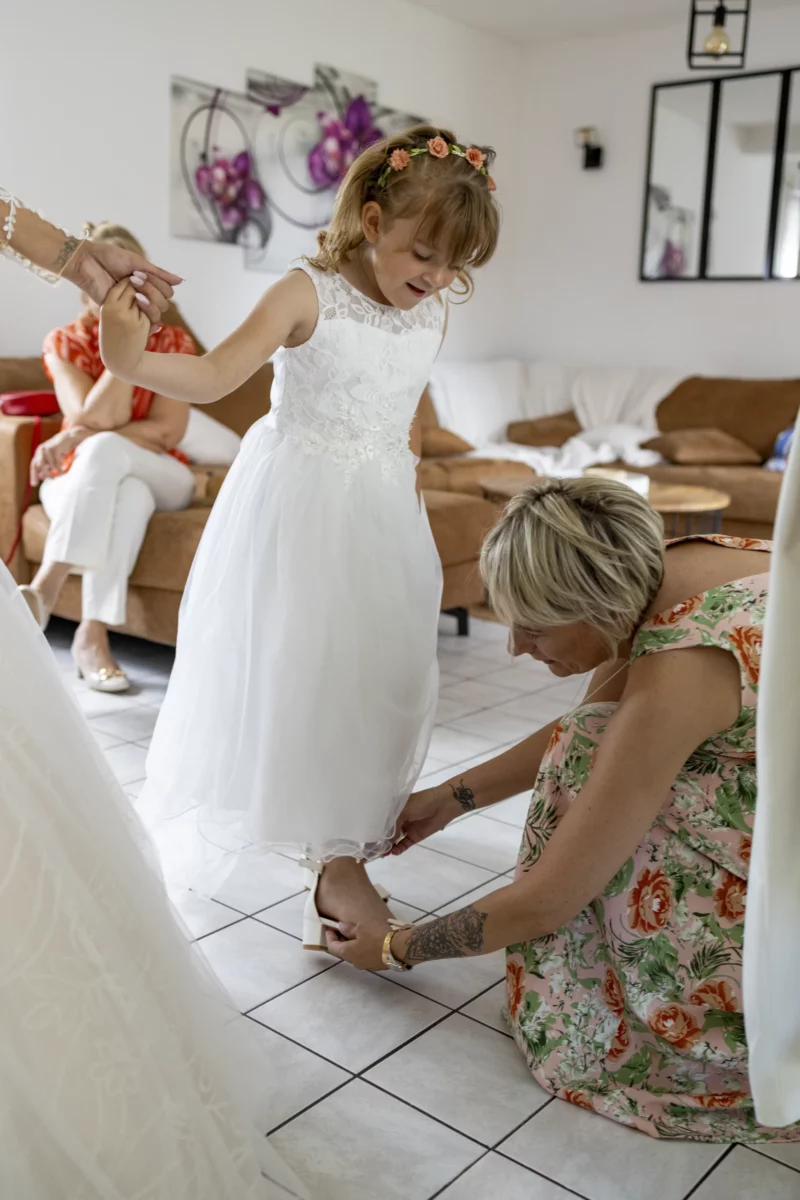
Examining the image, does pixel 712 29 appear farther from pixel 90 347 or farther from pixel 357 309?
pixel 357 309

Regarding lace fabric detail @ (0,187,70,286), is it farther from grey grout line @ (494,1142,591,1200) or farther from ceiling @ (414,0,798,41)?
ceiling @ (414,0,798,41)

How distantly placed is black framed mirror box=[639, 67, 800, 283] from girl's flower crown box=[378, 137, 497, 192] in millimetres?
4400

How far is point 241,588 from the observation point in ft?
6.23

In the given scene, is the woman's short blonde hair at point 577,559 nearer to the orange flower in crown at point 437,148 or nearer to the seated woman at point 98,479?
the orange flower in crown at point 437,148

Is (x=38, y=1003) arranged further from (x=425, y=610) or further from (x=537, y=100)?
(x=537, y=100)

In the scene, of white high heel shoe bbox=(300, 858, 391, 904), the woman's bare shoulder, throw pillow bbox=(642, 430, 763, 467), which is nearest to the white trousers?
white high heel shoe bbox=(300, 858, 391, 904)

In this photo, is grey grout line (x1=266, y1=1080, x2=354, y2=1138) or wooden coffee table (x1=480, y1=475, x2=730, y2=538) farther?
wooden coffee table (x1=480, y1=475, x2=730, y2=538)

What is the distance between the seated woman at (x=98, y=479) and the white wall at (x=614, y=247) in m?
3.52

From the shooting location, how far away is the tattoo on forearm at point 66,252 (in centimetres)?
160

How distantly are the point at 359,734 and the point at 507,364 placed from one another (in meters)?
4.62

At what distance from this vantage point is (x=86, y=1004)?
108cm

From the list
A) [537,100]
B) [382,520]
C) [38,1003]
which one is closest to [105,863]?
[38,1003]

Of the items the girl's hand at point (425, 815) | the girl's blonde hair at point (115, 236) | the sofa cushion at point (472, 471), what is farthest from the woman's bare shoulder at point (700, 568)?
the sofa cushion at point (472, 471)

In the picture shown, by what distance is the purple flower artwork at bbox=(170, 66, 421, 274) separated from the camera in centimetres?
473
